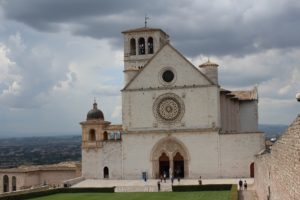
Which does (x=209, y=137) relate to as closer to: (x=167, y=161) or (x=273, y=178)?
(x=167, y=161)

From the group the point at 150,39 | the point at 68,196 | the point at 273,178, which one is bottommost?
the point at 68,196

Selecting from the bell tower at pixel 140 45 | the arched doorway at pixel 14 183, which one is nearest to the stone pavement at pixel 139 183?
the arched doorway at pixel 14 183

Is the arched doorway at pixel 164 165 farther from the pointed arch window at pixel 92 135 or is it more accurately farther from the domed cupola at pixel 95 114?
the domed cupola at pixel 95 114

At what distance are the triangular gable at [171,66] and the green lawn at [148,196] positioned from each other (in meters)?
12.6

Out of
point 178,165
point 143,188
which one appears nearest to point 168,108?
point 178,165

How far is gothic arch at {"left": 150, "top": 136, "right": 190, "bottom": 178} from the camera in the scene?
169ft

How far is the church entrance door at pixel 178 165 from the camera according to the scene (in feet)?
171

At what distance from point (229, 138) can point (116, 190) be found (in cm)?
1127

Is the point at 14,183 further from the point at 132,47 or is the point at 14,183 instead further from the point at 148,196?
the point at 148,196

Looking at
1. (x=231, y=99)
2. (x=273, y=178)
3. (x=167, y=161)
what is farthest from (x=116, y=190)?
(x=273, y=178)

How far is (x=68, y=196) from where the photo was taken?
4250cm

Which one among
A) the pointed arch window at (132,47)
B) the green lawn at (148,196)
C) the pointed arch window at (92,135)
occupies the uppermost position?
the pointed arch window at (132,47)

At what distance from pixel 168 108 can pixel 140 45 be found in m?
11.5

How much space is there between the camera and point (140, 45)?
61.2 metres
